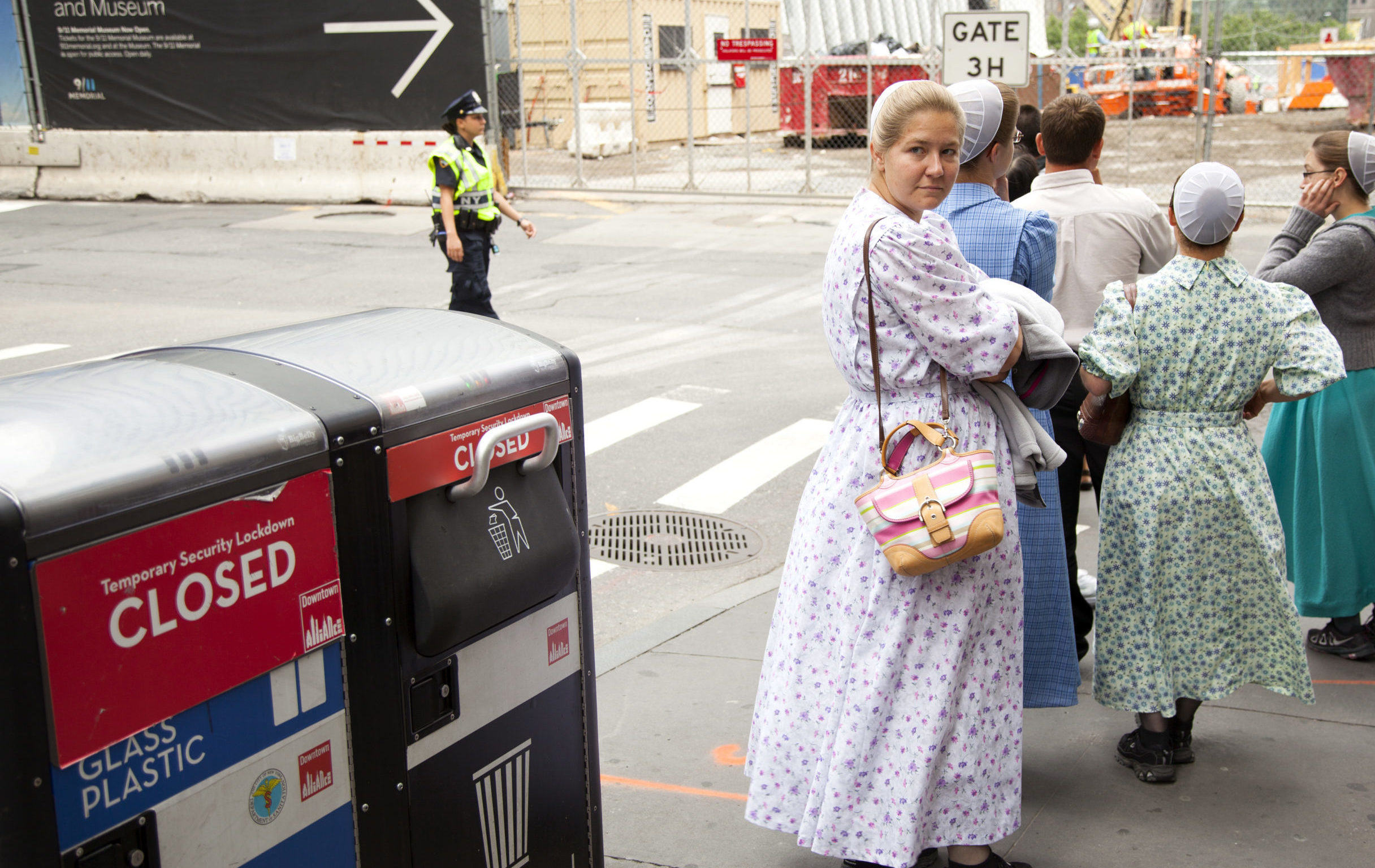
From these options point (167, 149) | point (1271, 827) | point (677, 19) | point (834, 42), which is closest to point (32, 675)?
point (1271, 827)

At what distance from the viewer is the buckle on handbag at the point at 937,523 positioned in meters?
2.78

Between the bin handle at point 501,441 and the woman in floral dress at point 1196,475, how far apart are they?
65.5 inches

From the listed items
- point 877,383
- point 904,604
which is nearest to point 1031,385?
point 877,383

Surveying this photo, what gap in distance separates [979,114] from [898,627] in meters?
1.50

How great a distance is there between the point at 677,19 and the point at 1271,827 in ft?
86.8

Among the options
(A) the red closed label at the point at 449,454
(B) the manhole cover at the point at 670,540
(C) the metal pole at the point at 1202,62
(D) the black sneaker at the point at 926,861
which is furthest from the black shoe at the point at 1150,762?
(C) the metal pole at the point at 1202,62

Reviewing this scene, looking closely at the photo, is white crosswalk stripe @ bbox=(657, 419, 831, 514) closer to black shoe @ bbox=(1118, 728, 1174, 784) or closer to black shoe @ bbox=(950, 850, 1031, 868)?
black shoe @ bbox=(1118, 728, 1174, 784)

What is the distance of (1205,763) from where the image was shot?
3758mm

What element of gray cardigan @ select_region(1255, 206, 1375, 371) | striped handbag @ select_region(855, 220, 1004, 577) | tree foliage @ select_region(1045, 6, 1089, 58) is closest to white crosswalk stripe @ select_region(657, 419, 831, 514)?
gray cardigan @ select_region(1255, 206, 1375, 371)

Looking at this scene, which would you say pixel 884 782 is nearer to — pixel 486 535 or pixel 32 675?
pixel 486 535

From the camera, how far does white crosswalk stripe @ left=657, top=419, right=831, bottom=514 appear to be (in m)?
6.63

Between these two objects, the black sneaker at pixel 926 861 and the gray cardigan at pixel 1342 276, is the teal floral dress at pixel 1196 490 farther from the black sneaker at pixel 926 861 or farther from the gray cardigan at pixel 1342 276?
the black sneaker at pixel 926 861

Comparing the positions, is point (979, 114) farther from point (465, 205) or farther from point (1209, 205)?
point (465, 205)

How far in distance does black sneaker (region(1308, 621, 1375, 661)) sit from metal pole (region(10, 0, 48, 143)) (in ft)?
69.0
